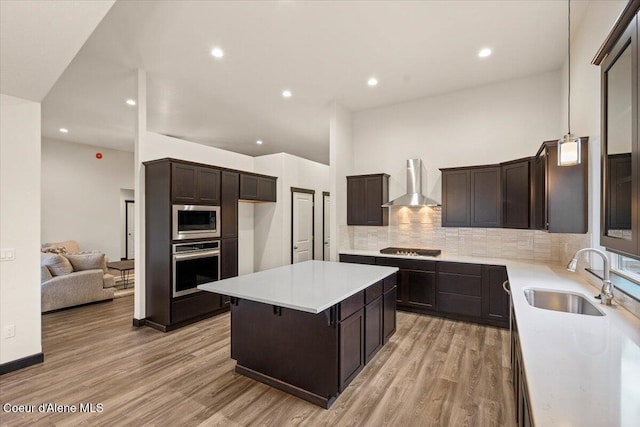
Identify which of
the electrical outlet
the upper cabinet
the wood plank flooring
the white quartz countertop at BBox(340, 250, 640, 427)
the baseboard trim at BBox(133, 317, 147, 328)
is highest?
the upper cabinet

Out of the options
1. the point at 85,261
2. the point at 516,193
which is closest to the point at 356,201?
the point at 516,193

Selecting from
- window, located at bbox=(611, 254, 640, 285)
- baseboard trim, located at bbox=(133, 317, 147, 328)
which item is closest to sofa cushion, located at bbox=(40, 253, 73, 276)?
baseboard trim, located at bbox=(133, 317, 147, 328)

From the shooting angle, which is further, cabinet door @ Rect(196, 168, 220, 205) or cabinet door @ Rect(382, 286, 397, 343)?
cabinet door @ Rect(196, 168, 220, 205)

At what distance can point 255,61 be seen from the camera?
12.8 ft

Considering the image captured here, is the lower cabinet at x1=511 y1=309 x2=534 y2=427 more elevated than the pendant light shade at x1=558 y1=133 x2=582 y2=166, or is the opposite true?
the pendant light shade at x1=558 y1=133 x2=582 y2=166

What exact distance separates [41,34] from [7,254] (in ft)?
7.20

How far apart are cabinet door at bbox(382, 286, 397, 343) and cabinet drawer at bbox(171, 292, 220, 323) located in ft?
8.73

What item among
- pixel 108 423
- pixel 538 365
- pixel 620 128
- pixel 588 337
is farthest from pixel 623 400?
pixel 108 423

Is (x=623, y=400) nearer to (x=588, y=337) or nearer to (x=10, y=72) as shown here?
(x=588, y=337)

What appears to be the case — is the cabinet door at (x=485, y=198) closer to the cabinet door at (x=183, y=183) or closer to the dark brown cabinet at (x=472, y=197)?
the dark brown cabinet at (x=472, y=197)

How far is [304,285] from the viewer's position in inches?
105

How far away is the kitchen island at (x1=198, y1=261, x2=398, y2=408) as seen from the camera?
2379 mm

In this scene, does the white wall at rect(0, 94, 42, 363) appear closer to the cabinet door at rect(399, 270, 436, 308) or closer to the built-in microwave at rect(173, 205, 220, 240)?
the built-in microwave at rect(173, 205, 220, 240)

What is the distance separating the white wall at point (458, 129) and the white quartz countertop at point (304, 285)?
2.54m
